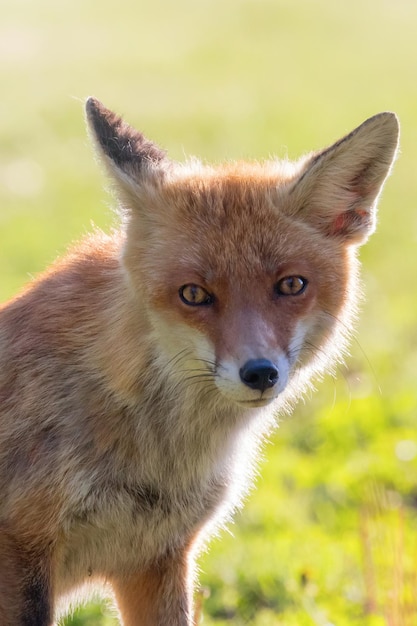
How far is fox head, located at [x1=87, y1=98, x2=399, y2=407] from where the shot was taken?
437 cm

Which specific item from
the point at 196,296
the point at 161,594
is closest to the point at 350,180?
the point at 196,296

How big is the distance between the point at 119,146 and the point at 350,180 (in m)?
1.18

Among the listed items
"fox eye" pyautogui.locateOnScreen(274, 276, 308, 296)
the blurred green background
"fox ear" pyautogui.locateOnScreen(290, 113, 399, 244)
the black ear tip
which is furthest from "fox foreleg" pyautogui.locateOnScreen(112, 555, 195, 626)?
the black ear tip

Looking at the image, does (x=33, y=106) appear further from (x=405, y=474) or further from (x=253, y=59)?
(x=405, y=474)

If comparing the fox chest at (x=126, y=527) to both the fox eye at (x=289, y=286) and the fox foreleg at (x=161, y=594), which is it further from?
the fox eye at (x=289, y=286)

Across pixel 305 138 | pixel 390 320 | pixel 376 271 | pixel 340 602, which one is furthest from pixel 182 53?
pixel 340 602

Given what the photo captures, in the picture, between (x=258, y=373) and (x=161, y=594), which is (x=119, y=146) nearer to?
(x=258, y=373)

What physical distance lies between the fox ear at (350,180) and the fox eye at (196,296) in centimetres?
75

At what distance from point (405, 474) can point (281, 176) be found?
377 cm

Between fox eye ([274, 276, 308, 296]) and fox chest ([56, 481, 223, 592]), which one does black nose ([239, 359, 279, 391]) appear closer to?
fox eye ([274, 276, 308, 296])

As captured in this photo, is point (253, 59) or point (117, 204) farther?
point (253, 59)

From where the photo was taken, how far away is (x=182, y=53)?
2553 cm

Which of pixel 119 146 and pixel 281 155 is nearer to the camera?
pixel 119 146

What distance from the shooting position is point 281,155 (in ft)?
47.0
